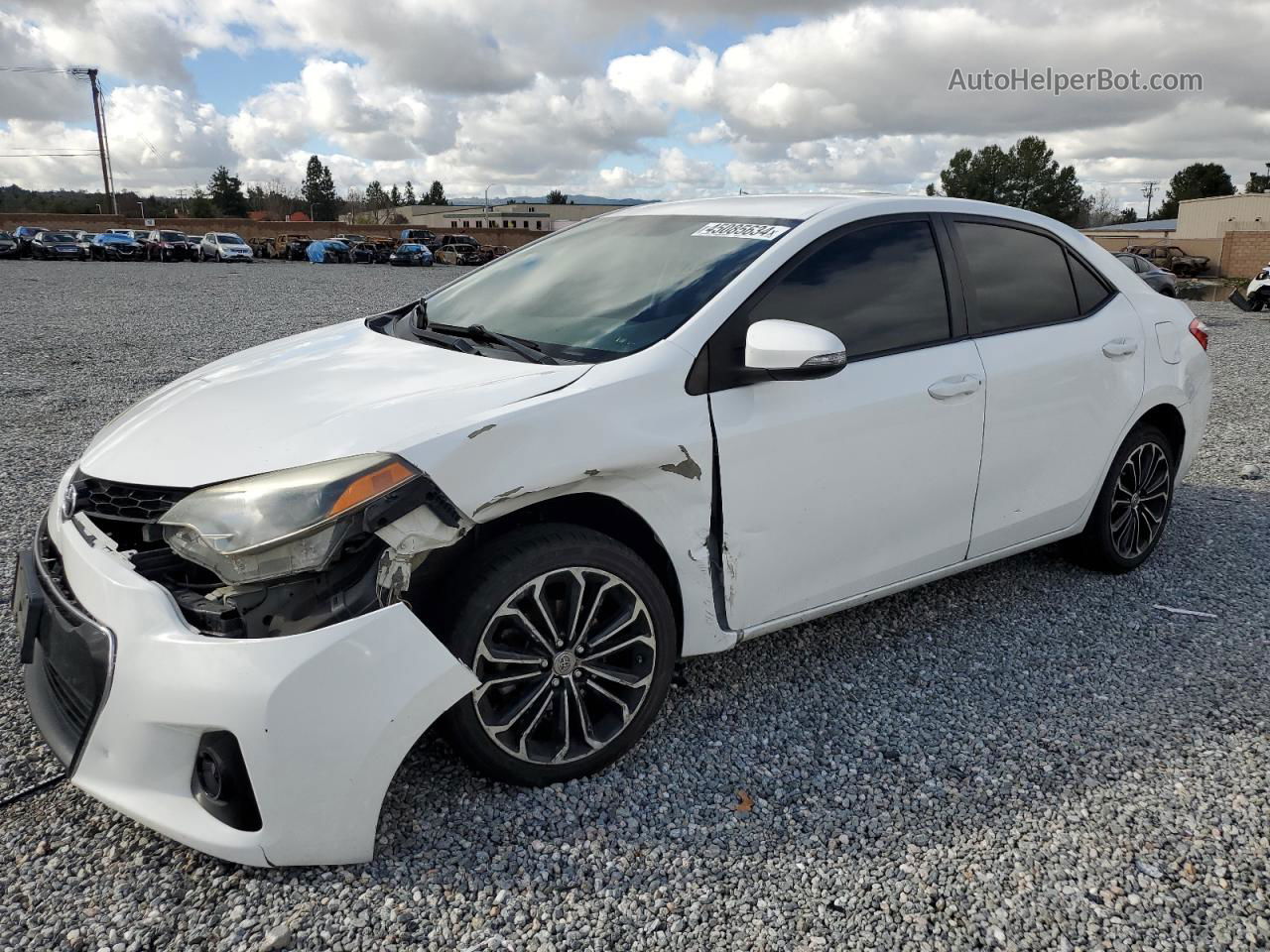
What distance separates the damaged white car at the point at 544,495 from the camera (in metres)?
2.23

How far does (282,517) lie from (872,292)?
6.92 ft

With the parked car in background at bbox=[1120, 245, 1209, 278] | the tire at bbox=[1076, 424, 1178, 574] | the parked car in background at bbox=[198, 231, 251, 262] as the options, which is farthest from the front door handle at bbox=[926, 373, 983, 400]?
the parked car in background at bbox=[198, 231, 251, 262]

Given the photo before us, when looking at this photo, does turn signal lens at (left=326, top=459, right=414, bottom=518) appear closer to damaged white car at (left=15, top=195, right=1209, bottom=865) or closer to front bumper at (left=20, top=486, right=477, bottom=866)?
damaged white car at (left=15, top=195, right=1209, bottom=865)

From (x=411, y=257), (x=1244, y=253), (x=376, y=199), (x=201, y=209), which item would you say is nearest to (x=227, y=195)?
(x=201, y=209)

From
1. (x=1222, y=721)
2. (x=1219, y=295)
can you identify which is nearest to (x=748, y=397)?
(x=1222, y=721)

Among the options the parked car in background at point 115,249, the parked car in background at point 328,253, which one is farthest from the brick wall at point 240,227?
the parked car in background at point 115,249

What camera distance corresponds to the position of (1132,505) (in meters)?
4.33

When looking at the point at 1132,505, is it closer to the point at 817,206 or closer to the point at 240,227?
the point at 817,206

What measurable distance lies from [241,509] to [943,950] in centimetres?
195

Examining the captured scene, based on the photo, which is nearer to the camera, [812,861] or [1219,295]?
[812,861]

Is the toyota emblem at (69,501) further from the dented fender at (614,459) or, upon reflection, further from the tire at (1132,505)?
the tire at (1132,505)

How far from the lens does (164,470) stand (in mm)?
2494

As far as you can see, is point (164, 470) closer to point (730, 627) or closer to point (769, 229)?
point (730, 627)

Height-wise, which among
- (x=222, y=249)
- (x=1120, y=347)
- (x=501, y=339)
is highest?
(x=501, y=339)
